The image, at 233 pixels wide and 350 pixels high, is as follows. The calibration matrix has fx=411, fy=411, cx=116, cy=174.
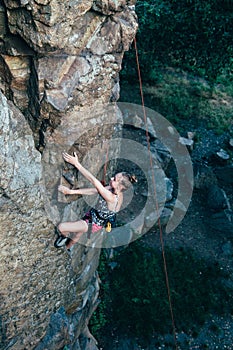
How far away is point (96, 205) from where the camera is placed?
26.2 feet

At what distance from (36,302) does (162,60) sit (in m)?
12.9

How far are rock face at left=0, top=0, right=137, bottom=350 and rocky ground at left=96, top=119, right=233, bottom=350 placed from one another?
4332 mm

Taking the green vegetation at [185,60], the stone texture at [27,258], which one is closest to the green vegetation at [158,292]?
the stone texture at [27,258]

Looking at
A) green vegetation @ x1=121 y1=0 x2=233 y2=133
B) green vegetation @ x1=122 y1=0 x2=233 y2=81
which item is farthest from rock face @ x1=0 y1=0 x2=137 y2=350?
green vegetation @ x1=121 y1=0 x2=233 y2=133

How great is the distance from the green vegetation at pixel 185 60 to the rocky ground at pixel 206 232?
2224mm

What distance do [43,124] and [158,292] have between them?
7098 mm

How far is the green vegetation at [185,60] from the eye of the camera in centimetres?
1441

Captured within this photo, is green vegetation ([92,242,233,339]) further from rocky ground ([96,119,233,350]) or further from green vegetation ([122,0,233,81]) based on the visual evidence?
green vegetation ([122,0,233,81])

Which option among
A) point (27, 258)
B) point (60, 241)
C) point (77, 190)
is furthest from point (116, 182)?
point (27, 258)

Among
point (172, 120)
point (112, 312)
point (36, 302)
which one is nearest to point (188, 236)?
point (112, 312)

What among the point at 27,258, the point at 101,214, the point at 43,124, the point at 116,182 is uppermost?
the point at 43,124

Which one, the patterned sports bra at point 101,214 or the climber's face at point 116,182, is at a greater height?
the climber's face at point 116,182

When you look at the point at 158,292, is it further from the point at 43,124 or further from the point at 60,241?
the point at 43,124

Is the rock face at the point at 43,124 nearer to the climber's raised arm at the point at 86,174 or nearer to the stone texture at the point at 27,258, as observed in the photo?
the stone texture at the point at 27,258
